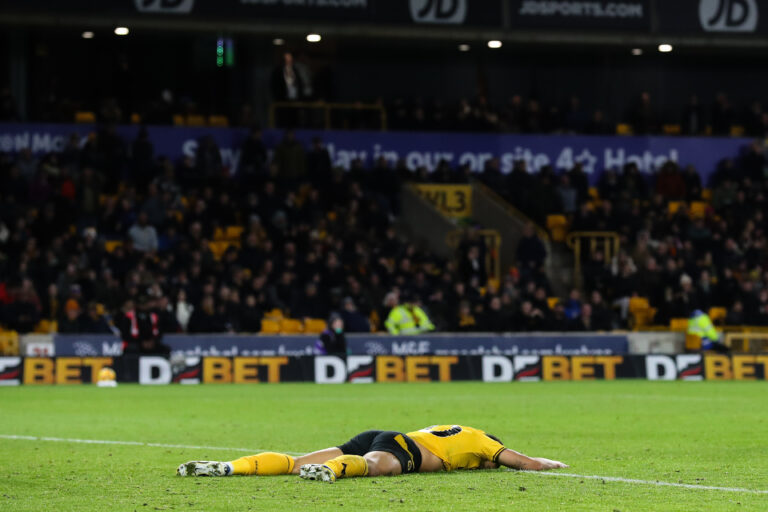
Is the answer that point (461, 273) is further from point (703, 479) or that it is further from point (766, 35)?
point (703, 479)

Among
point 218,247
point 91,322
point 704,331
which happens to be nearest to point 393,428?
point 91,322

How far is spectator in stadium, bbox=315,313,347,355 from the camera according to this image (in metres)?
27.2

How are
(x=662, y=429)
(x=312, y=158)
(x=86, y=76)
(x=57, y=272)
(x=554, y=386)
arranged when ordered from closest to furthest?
(x=662, y=429), (x=554, y=386), (x=57, y=272), (x=312, y=158), (x=86, y=76)

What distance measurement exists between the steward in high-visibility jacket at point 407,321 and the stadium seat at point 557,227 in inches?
295

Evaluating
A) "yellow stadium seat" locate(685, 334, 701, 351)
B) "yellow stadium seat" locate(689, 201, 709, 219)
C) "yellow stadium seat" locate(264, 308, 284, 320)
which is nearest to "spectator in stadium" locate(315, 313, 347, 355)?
"yellow stadium seat" locate(264, 308, 284, 320)

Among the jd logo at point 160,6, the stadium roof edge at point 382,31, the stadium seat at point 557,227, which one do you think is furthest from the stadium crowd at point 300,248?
the jd logo at point 160,6

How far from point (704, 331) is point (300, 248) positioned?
29.1 feet

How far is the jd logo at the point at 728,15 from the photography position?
35531mm

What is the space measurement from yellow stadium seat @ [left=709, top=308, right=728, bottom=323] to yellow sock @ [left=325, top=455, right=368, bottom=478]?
2374 centimetres

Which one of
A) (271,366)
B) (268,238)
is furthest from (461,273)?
(271,366)

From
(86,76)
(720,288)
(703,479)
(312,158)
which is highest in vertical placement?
(86,76)

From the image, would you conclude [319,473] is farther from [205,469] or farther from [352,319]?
[352,319]

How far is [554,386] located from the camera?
25.4 meters

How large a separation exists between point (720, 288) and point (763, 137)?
28.1 feet
